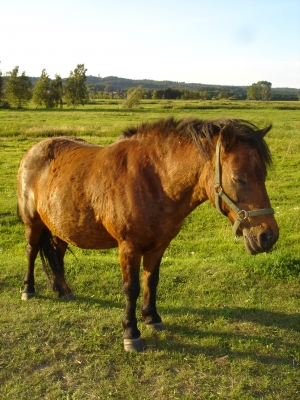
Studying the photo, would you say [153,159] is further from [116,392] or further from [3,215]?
[3,215]

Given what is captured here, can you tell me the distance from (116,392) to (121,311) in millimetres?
1399

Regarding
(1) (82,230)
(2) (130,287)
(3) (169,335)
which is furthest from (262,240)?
(1) (82,230)

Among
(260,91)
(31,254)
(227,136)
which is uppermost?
(260,91)

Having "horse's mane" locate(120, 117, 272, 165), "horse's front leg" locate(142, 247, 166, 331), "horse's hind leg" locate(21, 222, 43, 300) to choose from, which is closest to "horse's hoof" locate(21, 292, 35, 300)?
"horse's hind leg" locate(21, 222, 43, 300)

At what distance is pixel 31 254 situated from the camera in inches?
204

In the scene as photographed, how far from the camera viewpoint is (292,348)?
12.8ft

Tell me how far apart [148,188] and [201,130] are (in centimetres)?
75

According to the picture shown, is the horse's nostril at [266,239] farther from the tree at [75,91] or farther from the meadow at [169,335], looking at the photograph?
the tree at [75,91]

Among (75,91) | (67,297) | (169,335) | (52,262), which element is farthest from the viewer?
(75,91)

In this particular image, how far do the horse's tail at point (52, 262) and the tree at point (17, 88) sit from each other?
68517 mm

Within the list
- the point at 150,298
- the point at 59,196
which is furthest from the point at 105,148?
the point at 150,298

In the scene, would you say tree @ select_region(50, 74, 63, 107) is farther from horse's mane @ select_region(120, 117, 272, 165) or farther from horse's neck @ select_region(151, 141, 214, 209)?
horse's neck @ select_region(151, 141, 214, 209)

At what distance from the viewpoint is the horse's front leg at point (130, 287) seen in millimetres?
3785

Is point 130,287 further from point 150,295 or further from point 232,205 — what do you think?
point 232,205
